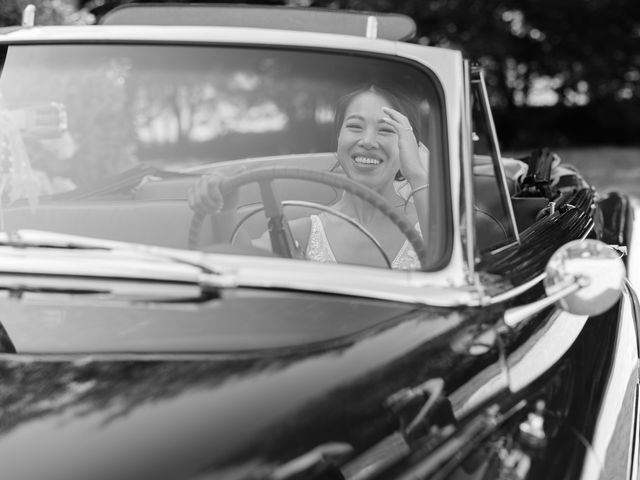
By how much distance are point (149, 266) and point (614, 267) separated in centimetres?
99

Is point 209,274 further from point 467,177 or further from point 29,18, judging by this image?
point 29,18

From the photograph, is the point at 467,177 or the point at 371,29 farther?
the point at 371,29

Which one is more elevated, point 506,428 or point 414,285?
point 414,285

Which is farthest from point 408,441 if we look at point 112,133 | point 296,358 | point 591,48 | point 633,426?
point 591,48

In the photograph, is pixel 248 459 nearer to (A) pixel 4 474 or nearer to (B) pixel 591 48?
(A) pixel 4 474

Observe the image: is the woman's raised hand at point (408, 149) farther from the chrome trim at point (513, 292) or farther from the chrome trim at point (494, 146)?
the chrome trim at point (513, 292)

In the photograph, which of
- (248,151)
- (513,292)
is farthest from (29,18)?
(513,292)

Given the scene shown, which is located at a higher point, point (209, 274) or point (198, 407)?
point (209, 274)

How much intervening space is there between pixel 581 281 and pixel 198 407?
0.90 meters

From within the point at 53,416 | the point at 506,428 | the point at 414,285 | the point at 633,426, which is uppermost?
the point at 414,285

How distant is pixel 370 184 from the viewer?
101 inches

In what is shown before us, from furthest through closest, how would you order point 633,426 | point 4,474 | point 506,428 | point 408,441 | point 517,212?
point 517,212
point 633,426
point 506,428
point 408,441
point 4,474

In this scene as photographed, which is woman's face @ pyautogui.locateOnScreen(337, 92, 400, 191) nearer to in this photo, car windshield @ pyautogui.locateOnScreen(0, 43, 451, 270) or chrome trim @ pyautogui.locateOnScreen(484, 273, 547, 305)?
car windshield @ pyautogui.locateOnScreen(0, 43, 451, 270)

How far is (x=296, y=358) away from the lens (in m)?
1.72
